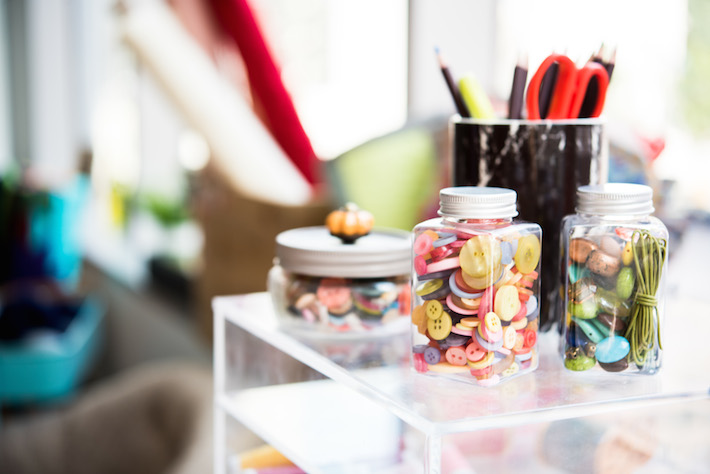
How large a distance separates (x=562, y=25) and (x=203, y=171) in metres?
0.74

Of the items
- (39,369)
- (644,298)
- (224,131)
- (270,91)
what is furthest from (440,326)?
(39,369)

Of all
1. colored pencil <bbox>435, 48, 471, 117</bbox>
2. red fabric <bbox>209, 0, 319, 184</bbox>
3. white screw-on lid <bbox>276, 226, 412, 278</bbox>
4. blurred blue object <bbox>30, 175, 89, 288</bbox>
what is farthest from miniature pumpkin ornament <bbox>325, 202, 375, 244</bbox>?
blurred blue object <bbox>30, 175, 89, 288</bbox>

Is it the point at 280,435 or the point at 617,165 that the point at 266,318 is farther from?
the point at 617,165

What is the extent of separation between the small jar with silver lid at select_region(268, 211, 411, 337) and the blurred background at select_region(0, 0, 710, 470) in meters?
0.18

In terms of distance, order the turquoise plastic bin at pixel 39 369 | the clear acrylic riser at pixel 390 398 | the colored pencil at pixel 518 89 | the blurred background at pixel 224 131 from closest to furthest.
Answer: the clear acrylic riser at pixel 390 398, the colored pencil at pixel 518 89, the blurred background at pixel 224 131, the turquoise plastic bin at pixel 39 369

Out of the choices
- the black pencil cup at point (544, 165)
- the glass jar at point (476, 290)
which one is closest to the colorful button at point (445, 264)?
the glass jar at point (476, 290)

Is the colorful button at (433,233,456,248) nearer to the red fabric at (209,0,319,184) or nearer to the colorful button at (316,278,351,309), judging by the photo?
the colorful button at (316,278,351,309)

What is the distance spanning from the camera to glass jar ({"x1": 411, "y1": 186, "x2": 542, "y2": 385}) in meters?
0.50

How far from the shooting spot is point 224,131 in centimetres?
152

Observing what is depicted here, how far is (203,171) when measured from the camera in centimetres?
164

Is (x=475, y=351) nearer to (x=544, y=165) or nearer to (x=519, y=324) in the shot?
(x=519, y=324)

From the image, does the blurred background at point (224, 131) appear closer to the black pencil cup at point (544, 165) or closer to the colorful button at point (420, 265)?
the black pencil cup at point (544, 165)

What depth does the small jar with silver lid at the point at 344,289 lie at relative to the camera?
24.5 inches

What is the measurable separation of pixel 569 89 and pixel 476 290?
16 centimetres
